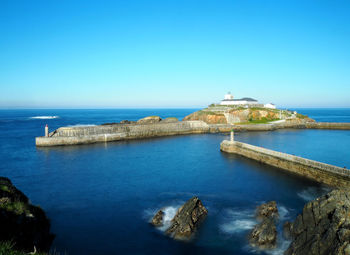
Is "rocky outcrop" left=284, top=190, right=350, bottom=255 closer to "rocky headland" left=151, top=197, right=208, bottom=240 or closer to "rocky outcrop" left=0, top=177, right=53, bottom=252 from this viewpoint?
"rocky headland" left=151, top=197, right=208, bottom=240

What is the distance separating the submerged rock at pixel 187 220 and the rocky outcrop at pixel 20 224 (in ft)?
26.6

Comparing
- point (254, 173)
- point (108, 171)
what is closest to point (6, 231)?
point (108, 171)

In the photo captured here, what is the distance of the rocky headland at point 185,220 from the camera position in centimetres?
1755

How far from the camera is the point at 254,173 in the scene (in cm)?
3294

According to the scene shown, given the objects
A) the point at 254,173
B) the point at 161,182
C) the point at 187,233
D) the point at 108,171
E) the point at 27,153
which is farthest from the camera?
the point at 27,153

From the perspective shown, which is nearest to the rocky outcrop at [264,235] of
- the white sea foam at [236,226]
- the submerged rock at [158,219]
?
the white sea foam at [236,226]

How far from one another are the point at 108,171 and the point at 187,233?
66.1ft

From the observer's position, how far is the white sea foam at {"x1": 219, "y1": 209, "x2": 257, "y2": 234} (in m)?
18.2

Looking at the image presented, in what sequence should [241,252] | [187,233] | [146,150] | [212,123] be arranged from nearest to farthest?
1. [241,252]
2. [187,233]
3. [146,150]
4. [212,123]

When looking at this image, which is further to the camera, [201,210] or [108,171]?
[108,171]

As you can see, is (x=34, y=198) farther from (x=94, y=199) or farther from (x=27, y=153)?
(x=27, y=153)

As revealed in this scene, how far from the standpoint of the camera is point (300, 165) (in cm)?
3158

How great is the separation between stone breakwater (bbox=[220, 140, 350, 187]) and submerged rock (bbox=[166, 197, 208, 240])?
48.3ft

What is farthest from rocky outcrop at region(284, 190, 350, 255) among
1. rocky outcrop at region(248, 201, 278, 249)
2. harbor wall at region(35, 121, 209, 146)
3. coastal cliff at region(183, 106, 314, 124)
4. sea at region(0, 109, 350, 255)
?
coastal cliff at region(183, 106, 314, 124)
